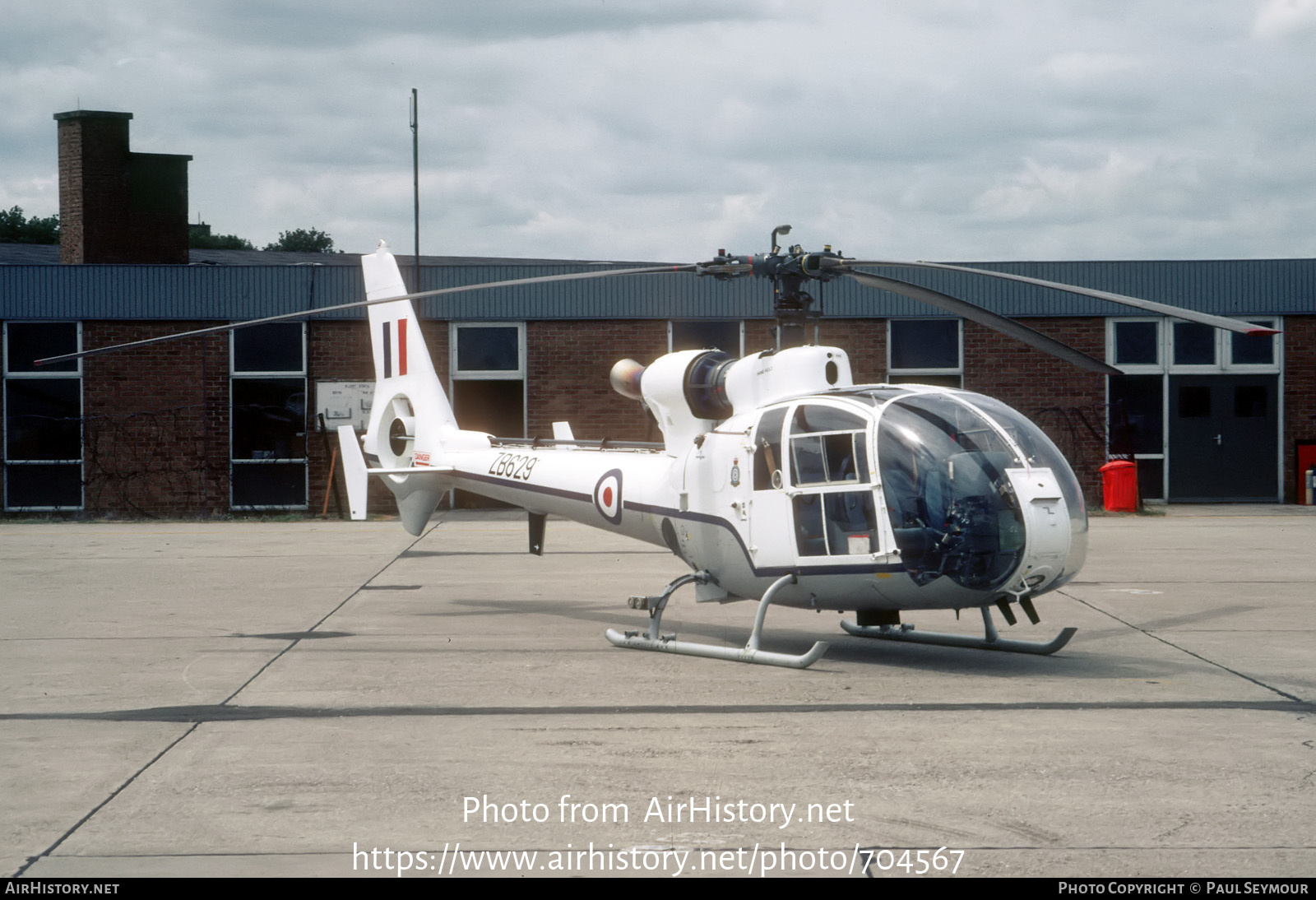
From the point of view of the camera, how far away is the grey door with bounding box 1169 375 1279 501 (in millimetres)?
26312

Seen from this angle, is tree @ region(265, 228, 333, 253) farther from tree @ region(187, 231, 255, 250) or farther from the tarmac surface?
the tarmac surface

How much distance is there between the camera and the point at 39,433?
25.6 metres

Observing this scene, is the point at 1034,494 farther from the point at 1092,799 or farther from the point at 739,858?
the point at 739,858

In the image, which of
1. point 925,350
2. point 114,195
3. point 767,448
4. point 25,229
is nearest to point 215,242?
point 25,229

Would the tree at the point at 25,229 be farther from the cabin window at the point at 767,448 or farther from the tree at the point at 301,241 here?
the cabin window at the point at 767,448

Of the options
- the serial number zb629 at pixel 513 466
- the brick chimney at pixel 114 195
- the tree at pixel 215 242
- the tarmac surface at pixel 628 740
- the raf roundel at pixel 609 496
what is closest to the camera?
the tarmac surface at pixel 628 740

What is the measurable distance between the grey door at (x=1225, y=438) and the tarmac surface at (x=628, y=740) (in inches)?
535

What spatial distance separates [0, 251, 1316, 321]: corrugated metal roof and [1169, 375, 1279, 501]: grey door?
1.55 m

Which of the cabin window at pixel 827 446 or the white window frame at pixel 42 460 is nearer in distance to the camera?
the cabin window at pixel 827 446

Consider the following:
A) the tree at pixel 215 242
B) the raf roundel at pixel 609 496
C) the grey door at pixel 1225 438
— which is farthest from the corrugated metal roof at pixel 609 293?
the tree at pixel 215 242

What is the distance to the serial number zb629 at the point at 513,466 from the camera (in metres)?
11.9

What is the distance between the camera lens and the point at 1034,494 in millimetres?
8320

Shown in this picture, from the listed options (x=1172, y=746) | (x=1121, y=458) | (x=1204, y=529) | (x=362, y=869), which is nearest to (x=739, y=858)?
(x=362, y=869)

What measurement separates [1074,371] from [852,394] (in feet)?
59.7
